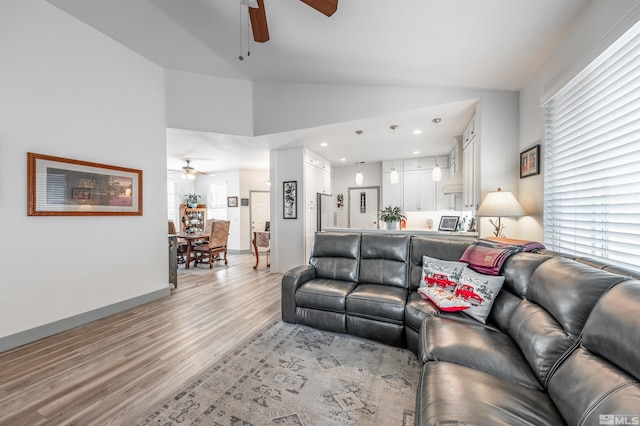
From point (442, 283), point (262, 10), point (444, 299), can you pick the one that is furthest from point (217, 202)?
point (444, 299)

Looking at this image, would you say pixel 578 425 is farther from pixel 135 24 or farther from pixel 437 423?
pixel 135 24

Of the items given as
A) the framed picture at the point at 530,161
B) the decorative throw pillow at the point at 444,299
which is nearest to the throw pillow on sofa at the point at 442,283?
the decorative throw pillow at the point at 444,299

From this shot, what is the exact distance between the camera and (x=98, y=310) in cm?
285

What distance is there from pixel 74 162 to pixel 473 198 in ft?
16.2

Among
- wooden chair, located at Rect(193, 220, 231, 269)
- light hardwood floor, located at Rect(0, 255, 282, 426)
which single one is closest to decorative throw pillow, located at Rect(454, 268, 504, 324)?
light hardwood floor, located at Rect(0, 255, 282, 426)

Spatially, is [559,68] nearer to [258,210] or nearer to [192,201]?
[258,210]

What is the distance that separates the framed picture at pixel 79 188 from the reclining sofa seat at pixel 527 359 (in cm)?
365

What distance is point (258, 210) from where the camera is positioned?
7684mm

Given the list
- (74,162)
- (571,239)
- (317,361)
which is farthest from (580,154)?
(74,162)

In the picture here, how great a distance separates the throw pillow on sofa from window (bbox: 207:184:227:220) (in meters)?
6.65

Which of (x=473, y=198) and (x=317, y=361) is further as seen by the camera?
(x=473, y=198)

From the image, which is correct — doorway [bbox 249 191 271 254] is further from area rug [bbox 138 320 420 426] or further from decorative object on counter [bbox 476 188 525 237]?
decorative object on counter [bbox 476 188 525 237]

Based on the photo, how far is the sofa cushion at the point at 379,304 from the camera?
222cm

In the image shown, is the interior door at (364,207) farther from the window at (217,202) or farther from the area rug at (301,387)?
the area rug at (301,387)
